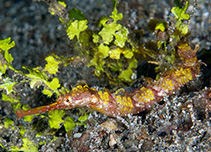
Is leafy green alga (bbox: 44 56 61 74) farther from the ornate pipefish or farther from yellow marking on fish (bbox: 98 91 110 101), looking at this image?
yellow marking on fish (bbox: 98 91 110 101)

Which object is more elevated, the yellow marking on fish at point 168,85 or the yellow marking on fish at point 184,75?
the yellow marking on fish at point 184,75

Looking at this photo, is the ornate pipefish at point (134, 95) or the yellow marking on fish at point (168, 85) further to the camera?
the yellow marking on fish at point (168, 85)

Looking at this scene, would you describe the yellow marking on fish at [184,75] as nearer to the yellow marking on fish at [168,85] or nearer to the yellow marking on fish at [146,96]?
the yellow marking on fish at [168,85]

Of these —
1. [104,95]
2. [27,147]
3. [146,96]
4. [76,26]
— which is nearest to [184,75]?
[146,96]

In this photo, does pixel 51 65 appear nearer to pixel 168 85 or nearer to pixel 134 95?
pixel 134 95

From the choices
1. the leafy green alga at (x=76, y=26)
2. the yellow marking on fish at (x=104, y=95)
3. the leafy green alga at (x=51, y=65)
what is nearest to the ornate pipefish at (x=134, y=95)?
the yellow marking on fish at (x=104, y=95)

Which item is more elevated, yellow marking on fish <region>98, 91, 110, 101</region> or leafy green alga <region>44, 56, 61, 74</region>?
leafy green alga <region>44, 56, 61, 74</region>

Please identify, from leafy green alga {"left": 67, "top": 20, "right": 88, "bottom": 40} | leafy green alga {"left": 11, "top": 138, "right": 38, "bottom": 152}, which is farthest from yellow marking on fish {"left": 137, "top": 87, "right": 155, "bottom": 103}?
leafy green alga {"left": 11, "top": 138, "right": 38, "bottom": 152}

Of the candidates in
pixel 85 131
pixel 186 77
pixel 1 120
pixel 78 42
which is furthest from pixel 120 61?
pixel 1 120
